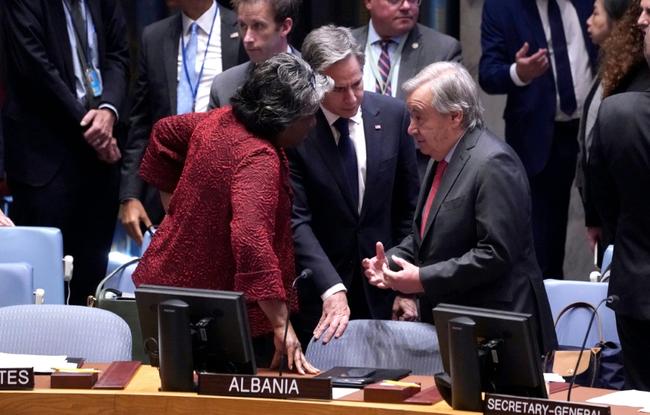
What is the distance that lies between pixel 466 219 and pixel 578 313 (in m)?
0.79

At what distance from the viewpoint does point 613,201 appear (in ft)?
14.6

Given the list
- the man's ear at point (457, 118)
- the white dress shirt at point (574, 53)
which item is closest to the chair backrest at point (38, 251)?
the man's ear at point (457, 118)

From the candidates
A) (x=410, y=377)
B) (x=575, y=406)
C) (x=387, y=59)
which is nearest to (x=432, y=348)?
(x=410, y=377)

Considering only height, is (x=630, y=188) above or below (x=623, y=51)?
below

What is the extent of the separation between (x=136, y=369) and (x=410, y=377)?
2.49 ft

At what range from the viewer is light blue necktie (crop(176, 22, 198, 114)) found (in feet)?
19.7

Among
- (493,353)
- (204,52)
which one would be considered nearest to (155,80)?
(204,52)

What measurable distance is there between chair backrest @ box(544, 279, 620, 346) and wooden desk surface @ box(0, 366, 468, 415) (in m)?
1.31

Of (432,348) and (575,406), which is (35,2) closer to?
(432,348)

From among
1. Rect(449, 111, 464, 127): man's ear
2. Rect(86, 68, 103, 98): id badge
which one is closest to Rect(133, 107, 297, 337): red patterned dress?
Rect(449, 111, 464, 127): man's ear

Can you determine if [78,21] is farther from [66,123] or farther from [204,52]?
[204,52]

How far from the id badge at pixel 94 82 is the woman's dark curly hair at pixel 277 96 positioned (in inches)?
78.3

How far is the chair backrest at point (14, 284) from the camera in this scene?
492cm

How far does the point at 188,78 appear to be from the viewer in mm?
6043
